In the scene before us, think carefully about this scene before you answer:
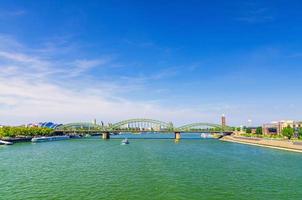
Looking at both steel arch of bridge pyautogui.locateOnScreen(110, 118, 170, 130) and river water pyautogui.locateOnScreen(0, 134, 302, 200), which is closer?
river water pyautogui.locateOnScreen(0, 134, 302, 200)

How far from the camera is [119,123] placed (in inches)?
5842

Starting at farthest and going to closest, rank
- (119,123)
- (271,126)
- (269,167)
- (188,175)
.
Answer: (119,123) → (271,126) → (269,167) → (188,175)

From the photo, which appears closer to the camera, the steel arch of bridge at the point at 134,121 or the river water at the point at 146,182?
the river water at the point at 146,182

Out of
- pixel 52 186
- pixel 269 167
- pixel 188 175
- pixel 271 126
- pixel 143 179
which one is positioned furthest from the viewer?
pixel 271 126

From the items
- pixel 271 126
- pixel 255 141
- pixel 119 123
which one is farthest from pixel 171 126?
pixel 255 141

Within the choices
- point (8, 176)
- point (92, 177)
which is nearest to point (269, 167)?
point (92, 177)

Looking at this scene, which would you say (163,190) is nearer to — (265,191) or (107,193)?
(107,193)

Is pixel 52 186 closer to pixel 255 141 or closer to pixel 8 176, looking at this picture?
pixel 8 176

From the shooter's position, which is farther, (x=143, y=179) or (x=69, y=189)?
(x=143, y=179)

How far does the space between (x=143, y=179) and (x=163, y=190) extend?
5280mm

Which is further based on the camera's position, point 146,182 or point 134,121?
point 134,121

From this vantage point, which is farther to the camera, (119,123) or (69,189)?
(119,123)

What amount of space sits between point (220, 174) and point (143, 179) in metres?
9.30

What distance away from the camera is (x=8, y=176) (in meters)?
31.5
